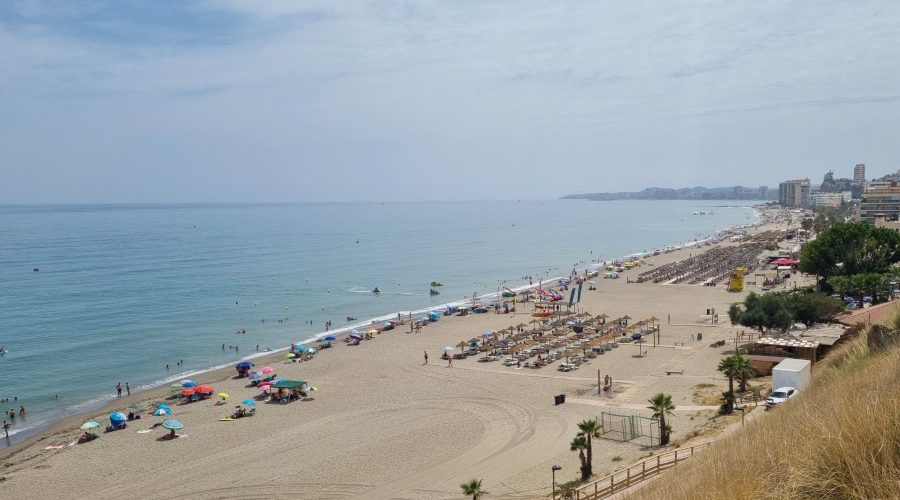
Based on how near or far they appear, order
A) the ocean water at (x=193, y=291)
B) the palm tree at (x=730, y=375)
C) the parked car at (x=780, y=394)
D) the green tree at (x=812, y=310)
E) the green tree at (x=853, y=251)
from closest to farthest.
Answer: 1. the parked car at (x=780, y=394)
2. the palm tree at (x=730, y=375)
3. the green tree at (x=812, y=310)
4. the ocean water at (x=193, y=291)
5. the green tree at (x=853, y=251)

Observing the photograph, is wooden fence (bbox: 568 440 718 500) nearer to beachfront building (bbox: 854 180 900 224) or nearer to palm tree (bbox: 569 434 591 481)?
palm tree (bbox: 569 434 591 481)

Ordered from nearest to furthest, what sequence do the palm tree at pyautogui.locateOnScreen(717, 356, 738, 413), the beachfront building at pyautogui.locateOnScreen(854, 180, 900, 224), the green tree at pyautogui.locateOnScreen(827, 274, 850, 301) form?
the palm tree at pyautogui.locateOnScreen(717, 356, 738, 413)
the green tree at pyautogui.locateOnScreen(827, 274, 850, 301)
the beachfront building at pyautogui.locateOnScreen(854, 180, 900, 224)

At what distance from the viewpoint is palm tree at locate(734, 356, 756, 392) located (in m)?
22.0

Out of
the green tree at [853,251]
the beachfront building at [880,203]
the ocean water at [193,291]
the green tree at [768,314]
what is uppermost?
the beachfront building at [880,203]

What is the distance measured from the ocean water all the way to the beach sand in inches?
213

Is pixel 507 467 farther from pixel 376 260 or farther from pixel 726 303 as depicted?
pixel 376 260

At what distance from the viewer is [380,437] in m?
22.8

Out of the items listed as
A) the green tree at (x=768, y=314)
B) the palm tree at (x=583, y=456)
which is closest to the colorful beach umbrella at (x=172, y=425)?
the palm tree at (x=583, y=456)

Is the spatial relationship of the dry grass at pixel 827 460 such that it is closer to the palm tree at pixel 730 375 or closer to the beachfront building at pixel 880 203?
the palm tree at pixel 730 375

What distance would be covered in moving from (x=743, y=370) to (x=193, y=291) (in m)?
54.3

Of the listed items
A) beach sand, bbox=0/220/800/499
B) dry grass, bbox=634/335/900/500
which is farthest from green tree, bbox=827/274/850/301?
dry grass, bbox=634/335/900/500

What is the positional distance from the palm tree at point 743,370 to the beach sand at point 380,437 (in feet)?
6.05

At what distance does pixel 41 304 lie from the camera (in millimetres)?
54250

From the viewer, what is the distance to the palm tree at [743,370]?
22031mm
